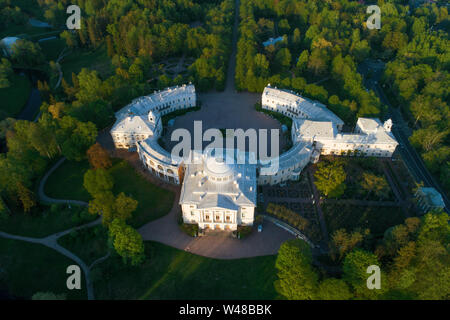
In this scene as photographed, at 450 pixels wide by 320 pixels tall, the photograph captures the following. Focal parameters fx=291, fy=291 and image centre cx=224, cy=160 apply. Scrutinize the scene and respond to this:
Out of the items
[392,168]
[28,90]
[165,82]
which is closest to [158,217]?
[165,82]

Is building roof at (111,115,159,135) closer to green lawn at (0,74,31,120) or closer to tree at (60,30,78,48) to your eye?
green lawn at (0,74,31,120)

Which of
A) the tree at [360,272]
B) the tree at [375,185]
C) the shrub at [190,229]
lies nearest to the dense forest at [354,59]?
the tree at [375,185]

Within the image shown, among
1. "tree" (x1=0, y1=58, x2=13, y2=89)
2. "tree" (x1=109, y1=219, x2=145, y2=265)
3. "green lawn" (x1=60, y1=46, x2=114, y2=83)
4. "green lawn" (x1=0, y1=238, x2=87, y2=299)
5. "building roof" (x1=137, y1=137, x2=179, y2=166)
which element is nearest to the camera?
"green lawn" (x1=0, y1=238, x2=87, y2=299)

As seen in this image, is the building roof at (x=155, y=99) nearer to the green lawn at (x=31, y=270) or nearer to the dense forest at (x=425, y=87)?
the green lawn at (x=31, y=270)

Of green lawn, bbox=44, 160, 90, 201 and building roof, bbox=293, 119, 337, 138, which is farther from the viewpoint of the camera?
building roof, bbox=293, 119, 337, 138

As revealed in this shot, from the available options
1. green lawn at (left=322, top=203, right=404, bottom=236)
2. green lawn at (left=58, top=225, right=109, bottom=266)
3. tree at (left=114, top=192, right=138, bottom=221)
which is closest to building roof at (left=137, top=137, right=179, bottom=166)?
tree at (left=114, top=192, right=138, bottom=221)

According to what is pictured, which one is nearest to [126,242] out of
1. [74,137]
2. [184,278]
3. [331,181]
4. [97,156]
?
[184,278]
